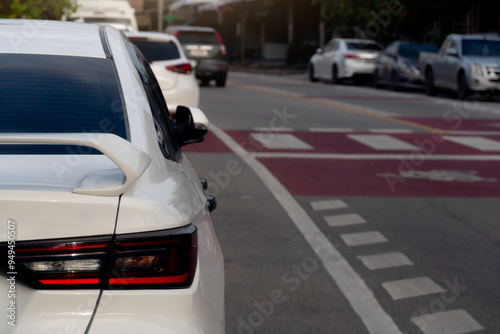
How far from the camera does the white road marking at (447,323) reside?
213 inches

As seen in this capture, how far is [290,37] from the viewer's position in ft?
179

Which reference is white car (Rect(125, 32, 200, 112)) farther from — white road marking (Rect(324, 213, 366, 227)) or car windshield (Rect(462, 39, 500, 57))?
car windshield (Rect(462, 39, 500, 57))

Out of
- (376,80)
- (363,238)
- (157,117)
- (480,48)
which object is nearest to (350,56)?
(376,80)

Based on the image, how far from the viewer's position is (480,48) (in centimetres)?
2641

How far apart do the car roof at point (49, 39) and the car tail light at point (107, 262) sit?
1329mm

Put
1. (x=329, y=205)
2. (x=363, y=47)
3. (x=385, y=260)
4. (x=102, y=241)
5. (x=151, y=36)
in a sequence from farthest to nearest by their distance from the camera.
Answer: (x=363, y=47), (x=151, y=36), (x=329, y=205), (x=385, y=260), (x=102, y=241)

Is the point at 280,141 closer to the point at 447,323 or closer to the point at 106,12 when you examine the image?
the point at 447,323

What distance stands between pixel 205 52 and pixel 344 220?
838 inches

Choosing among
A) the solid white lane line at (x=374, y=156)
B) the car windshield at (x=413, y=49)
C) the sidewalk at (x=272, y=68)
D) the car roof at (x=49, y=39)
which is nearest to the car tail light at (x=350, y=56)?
the car windshield at (x=413, y=49)

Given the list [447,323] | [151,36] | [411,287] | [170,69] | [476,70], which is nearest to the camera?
[447,323]

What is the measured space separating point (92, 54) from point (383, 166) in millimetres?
9135

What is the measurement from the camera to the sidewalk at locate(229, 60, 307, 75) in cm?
4782

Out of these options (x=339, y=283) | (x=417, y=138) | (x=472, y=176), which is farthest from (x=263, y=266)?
(x=417, y=138)

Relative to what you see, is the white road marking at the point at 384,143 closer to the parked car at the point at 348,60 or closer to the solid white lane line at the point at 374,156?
the solid white lane line at the point at 374,156
